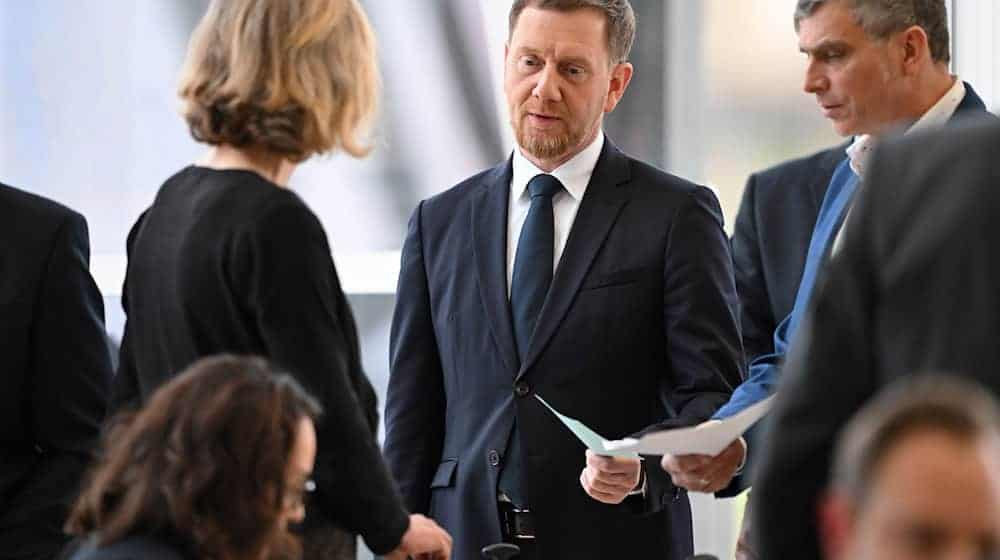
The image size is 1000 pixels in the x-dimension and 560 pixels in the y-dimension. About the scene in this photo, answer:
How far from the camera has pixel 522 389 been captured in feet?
11.4

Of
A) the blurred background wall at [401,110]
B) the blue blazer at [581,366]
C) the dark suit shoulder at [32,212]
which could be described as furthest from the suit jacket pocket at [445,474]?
the blurred background wall at [401,110]

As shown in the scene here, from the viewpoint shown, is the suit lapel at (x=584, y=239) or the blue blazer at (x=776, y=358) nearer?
the blue blazer at (x=776, y=358)

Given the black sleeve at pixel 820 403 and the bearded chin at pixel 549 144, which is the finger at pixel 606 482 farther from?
the black sleeve at pixel 820 403

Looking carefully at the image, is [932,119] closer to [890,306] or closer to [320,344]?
[320,344]

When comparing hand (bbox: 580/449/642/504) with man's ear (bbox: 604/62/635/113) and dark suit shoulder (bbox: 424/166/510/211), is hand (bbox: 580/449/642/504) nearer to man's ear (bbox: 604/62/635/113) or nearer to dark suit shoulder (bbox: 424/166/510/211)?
dark suit shoulder (bbox: 424/166/510/211)

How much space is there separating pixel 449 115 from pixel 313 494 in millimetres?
2636

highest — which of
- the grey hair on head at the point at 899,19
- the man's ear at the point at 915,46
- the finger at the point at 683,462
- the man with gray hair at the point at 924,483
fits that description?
the grey hair on head at the point at 899,19

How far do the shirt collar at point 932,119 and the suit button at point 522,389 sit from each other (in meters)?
0.73

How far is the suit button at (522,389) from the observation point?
3.46 m

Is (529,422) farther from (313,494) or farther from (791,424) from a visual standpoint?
(791,424)

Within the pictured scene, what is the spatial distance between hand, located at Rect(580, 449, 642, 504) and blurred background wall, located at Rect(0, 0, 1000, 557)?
1.67 meters

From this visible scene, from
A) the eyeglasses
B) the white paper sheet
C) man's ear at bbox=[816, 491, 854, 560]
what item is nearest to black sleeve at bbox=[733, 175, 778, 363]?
the white paper sheet

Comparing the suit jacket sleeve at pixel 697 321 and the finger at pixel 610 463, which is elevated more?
the suit jacket sleeve at pixel 697 321

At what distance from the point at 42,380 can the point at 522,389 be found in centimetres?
88
